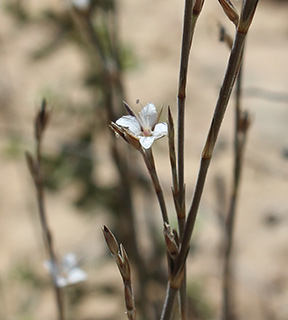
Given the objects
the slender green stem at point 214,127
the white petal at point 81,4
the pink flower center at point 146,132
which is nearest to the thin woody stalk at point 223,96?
the slender green stem at point 214,127

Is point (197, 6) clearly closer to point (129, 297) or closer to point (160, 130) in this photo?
point (160, 130)

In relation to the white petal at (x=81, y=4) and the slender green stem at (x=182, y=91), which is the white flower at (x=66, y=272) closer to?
the slender green stem at (x=182, y=91)

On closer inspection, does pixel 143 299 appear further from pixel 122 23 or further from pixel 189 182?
pixel 122 23

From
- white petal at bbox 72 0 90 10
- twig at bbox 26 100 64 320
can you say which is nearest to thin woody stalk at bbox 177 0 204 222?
twig at bbox 26 100 64 320

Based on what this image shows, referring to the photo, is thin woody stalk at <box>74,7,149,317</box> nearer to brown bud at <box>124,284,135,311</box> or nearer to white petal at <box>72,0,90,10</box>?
white petal at <box>72,0,90,10</box>

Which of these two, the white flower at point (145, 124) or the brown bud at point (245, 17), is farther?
the white flower at point (145, 124)
